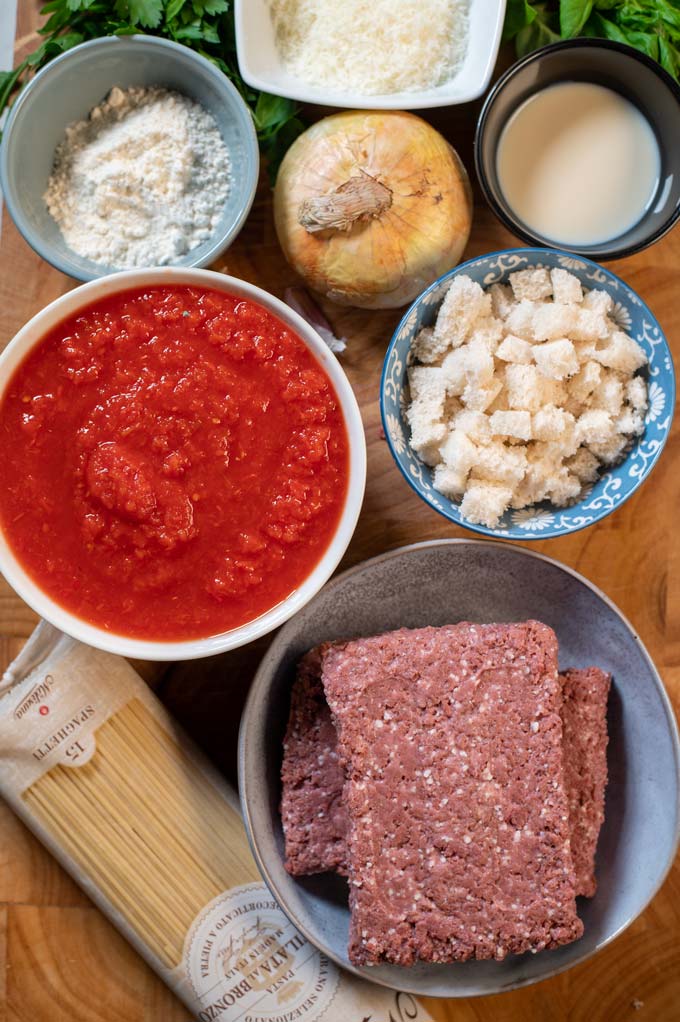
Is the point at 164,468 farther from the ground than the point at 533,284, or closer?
farther from the ground

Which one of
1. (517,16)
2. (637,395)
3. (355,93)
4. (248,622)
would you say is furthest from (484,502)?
(517,16)

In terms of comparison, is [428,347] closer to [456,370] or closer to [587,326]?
[456,370]

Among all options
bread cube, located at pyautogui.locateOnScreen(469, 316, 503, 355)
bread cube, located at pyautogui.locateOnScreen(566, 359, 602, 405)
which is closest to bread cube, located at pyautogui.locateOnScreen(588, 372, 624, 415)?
bread cube, located at pyautogui.locateOnScreen(566, 359, 602, 405)

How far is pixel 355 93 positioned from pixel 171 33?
0.42 meters

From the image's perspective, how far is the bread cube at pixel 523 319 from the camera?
1942mm

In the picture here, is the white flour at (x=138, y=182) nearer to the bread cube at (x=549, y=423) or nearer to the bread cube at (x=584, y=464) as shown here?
the bread cube at (x=549, y=423)

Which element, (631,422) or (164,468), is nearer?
(164,468)

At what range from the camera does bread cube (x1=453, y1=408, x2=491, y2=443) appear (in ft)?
6.27

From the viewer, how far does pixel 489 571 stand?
2033 millimetres

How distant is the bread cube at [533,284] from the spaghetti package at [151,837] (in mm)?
1159

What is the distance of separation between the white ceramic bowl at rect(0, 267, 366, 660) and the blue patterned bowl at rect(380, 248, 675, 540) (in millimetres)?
139

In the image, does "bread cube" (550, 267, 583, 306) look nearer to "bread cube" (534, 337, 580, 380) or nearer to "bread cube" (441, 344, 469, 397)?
"bread cube" (534, 337, 580, 380)

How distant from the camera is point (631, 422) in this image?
1.97 meters

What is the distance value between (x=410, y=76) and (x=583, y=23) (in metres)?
0.40
